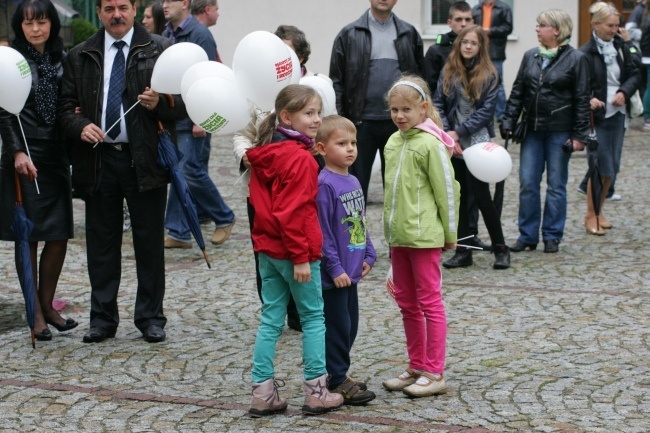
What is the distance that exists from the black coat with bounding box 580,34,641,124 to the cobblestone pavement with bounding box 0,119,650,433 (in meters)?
1.50

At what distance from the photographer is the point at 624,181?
1375 cm

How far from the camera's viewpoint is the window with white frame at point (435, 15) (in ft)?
64.9

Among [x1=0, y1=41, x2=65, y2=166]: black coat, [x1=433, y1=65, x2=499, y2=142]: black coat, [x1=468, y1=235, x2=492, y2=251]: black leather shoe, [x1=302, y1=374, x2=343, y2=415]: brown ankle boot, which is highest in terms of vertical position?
[x1=0, y1=41, x2=65, y2=166]: black coat

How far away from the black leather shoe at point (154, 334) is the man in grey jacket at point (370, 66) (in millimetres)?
2924

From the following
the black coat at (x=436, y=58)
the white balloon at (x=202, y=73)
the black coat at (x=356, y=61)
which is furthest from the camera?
the black coat at (x=436, y=58)

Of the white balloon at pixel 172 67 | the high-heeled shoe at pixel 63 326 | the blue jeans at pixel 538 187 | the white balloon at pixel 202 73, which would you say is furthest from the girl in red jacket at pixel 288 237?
the blue jeans at pixel 538 187

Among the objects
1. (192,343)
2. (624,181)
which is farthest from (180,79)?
(624,181)

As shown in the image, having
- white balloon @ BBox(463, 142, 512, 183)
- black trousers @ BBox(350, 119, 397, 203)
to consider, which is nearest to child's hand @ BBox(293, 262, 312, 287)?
white balloon @ BBox(463, 142, 512, 183)

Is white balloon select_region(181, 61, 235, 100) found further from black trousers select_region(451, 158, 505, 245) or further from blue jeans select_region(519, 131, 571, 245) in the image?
blue jeans select_region(519, 131, 571, 245)

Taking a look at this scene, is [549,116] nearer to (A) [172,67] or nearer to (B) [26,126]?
(A) [172,67]

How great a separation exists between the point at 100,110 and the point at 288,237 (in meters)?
1.99

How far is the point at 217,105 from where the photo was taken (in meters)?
6.27

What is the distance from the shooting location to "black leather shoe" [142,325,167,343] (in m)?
7.29

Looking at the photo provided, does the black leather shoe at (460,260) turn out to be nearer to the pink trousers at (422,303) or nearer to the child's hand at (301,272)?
the pink trousers at (422,303)
